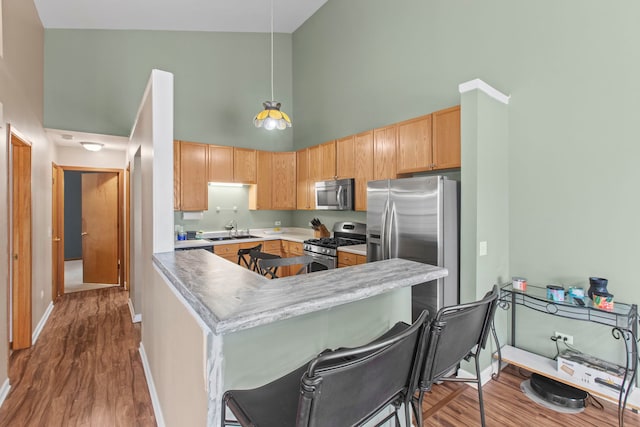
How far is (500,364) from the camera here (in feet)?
8.31

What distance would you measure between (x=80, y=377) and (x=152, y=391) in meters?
0.85

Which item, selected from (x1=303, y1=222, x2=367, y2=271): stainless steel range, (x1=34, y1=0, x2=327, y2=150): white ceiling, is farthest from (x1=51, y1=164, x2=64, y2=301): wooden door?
(x1=303, y1=222, x2=367, y2=271): stainless steel range

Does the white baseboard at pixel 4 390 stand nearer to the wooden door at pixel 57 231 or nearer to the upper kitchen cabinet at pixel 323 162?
the wooden door at pixel 57 231

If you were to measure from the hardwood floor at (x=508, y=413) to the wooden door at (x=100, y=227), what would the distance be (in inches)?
225

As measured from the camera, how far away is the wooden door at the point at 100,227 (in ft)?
18.2

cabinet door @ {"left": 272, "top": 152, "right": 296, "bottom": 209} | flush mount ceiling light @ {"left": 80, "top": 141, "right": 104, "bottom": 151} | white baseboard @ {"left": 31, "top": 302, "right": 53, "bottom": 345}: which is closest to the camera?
white baseboard @ {"left": 31, "top": 302, "right": 53, "bottom": 345}

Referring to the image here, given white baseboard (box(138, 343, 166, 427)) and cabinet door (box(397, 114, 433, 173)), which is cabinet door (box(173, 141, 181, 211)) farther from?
cabinet door (box(397, 114, 433, 173))

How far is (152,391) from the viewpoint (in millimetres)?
2324

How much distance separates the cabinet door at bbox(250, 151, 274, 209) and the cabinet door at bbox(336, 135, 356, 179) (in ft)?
4.87

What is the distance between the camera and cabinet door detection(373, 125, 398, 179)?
11.6ft

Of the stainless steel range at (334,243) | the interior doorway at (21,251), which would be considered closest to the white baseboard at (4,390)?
the interior doorway at (21,251)

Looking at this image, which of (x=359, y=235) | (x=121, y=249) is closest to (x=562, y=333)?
(x=359, y=235)

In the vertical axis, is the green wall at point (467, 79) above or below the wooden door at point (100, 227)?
above

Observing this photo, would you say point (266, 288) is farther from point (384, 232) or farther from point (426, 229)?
point (384, 232)
